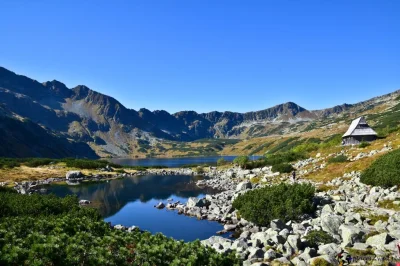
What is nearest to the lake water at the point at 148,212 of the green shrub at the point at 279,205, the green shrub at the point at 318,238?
the green shrub at the point at 279,205

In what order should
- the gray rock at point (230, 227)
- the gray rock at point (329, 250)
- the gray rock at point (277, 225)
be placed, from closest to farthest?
the gray rock at point (329, 250) < the gray rock at point (277, 225) < the gray rock at point (230, 227)

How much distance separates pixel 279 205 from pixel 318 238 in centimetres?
1043

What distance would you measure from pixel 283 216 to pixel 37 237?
23097 mm

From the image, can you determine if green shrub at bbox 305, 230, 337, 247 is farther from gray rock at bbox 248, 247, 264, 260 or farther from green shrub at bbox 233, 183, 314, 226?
green shrub at bbox 233, 183, 314, 226

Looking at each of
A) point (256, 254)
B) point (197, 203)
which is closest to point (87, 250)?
point (256, 254)

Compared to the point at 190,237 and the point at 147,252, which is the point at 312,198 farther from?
the point at 147,252

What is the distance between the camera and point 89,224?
1780cm

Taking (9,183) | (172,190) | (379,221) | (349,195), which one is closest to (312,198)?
(349,195)

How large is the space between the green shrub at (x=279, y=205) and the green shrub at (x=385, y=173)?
24.7 feet

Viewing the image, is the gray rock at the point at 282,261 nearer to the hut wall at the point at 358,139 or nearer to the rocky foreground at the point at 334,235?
the rocky foreground at the point at 334,235

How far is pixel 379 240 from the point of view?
18.2 m

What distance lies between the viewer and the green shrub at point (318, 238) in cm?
2016

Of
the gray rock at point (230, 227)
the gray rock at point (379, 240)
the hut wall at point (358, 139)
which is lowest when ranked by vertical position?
the gray rock at point (230, 227)

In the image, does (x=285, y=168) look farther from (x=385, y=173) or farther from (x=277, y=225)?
(x=277, y=225)
